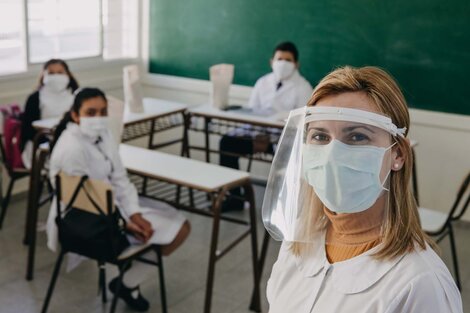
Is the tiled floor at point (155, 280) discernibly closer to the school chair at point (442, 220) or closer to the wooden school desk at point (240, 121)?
the school chair at point (442, 220)

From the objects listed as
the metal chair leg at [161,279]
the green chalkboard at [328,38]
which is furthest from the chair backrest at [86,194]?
the green chalkboard at [328,38]

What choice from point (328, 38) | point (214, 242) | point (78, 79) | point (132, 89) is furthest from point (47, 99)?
point (328, 38)

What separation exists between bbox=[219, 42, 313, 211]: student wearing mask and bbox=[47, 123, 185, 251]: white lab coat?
4.76 feet

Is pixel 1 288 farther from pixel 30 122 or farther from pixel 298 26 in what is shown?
pixel 298 26

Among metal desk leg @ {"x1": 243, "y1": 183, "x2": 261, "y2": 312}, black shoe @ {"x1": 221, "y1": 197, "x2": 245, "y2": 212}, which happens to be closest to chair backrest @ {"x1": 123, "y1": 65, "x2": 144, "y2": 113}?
black shoe @ {"x1": 221, "y1": 197, "x2": 245, "y2": 212}

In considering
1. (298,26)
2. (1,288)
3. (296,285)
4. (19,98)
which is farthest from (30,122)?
(296,285)

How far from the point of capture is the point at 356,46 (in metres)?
4.69

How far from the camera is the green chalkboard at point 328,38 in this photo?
4.39 metres

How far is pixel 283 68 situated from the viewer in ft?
15.0

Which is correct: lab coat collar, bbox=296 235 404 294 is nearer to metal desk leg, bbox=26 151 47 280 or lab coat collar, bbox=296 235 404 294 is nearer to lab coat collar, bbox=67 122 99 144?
lab coat collar, bbox=67 122 99 144

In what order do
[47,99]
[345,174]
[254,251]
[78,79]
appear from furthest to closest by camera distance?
[78,79], [47,99], [254,251], [345,174]

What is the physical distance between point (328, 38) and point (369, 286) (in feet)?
12.5

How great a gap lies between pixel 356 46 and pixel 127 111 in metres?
1.71

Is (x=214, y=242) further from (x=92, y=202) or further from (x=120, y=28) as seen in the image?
(x=120, y=28)
